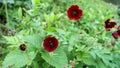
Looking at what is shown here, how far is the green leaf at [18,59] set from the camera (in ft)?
8.07

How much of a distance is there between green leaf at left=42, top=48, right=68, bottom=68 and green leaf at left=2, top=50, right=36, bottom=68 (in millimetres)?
109

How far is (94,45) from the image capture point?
275 centimetres

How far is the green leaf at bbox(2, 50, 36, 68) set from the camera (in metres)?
2.46

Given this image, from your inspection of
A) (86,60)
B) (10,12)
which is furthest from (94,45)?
(10,12)

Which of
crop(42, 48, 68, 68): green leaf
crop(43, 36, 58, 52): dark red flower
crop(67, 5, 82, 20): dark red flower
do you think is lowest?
crop(42, 48, 68, 68): green leaf

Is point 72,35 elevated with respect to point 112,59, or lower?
elevated

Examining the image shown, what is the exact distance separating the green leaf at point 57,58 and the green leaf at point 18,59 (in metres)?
0.11

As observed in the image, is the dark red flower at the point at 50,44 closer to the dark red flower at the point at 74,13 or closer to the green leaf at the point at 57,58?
the green leaf at the point at 57,58

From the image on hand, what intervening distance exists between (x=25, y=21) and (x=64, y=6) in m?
2.35

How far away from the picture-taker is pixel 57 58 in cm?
257

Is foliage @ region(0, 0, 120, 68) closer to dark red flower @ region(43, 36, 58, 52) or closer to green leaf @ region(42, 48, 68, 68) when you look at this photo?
green leaf @ region(42, 48, 68, 68)

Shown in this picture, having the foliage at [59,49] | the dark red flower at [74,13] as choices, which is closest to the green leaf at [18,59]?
the foliage at [59,49]

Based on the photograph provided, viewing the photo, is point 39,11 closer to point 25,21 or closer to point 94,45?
point 25,21

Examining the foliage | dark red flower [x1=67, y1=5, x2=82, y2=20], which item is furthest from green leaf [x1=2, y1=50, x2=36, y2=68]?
dark red flower [x1=67, y1=5, x2=82, y2=20]
